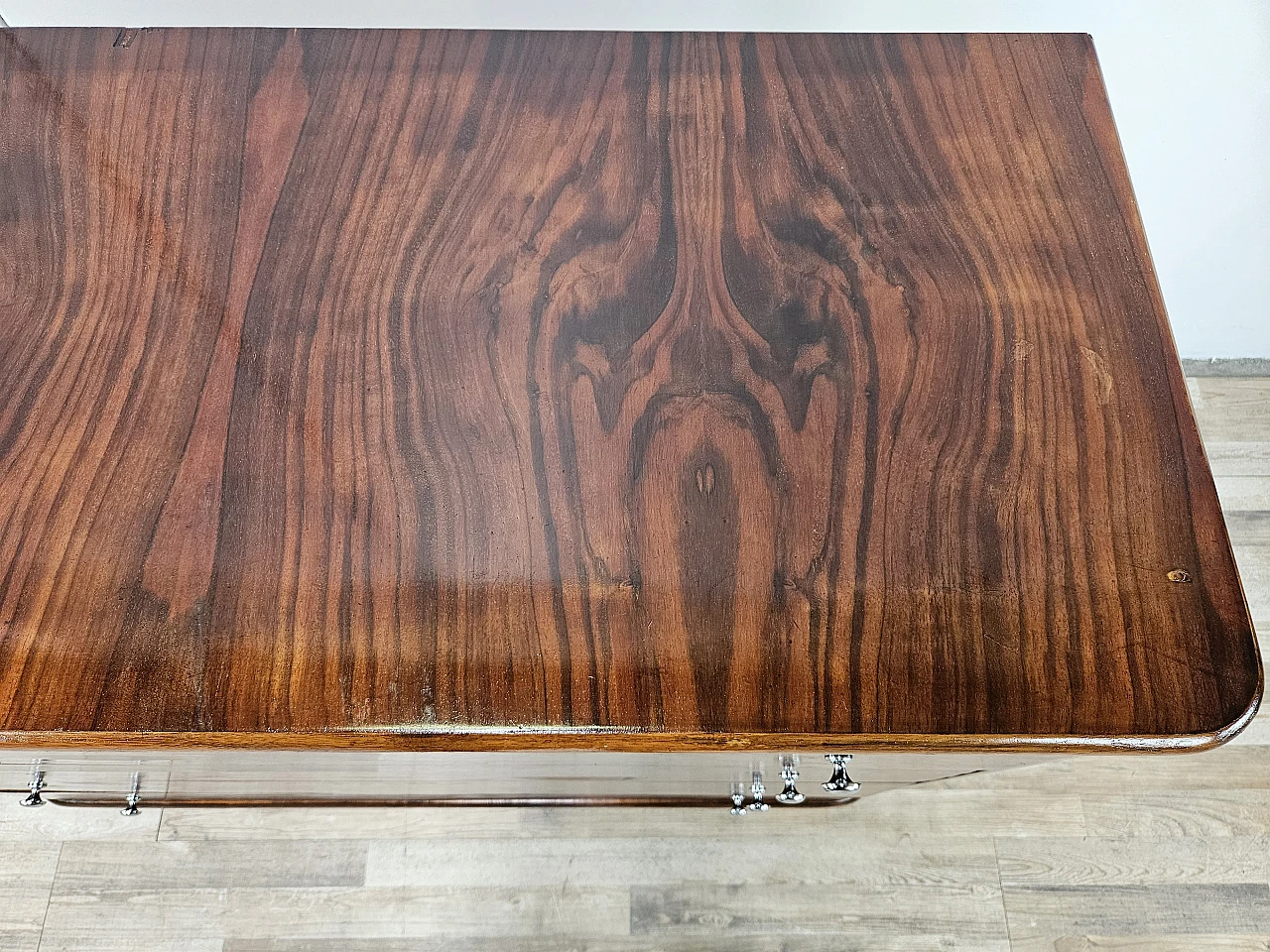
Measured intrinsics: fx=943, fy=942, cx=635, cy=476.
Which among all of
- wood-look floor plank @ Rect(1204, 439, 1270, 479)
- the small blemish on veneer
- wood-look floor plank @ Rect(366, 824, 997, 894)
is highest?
wood-look floor plank @ Rect(1204, 439, 1270, 479)

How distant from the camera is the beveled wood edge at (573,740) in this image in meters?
0.46

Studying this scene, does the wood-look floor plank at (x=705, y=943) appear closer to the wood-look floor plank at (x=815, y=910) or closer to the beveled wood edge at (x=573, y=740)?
the wood-look floor plank at (x=815, y=910)

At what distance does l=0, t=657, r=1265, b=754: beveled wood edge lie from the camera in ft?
1.50

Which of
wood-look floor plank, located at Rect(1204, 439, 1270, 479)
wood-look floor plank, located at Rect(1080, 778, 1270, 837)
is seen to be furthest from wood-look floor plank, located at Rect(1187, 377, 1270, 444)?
wood-look floor plank, located at Rect(1080, 778, 1270, 837)

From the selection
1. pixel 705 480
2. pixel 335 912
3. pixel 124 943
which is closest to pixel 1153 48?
pixel 705 480

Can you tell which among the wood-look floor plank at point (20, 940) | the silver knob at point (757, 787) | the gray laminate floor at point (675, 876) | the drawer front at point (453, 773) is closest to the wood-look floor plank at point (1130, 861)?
the gray laminate floor at point (675, 876)

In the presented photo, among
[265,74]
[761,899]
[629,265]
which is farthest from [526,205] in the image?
[761,899]

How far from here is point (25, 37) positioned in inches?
25.7

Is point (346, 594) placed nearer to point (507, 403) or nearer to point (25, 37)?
point (507, 403)

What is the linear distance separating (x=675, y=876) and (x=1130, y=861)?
1.70ft

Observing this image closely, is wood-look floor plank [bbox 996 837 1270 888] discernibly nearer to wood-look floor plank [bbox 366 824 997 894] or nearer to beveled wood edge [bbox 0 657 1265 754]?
wood-look floor plank [bbox 366 824 997 894]

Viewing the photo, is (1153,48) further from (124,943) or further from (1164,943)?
(124,943)

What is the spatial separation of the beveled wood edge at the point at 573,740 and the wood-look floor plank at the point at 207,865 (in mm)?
667

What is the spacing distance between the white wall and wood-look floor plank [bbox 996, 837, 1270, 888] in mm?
661
